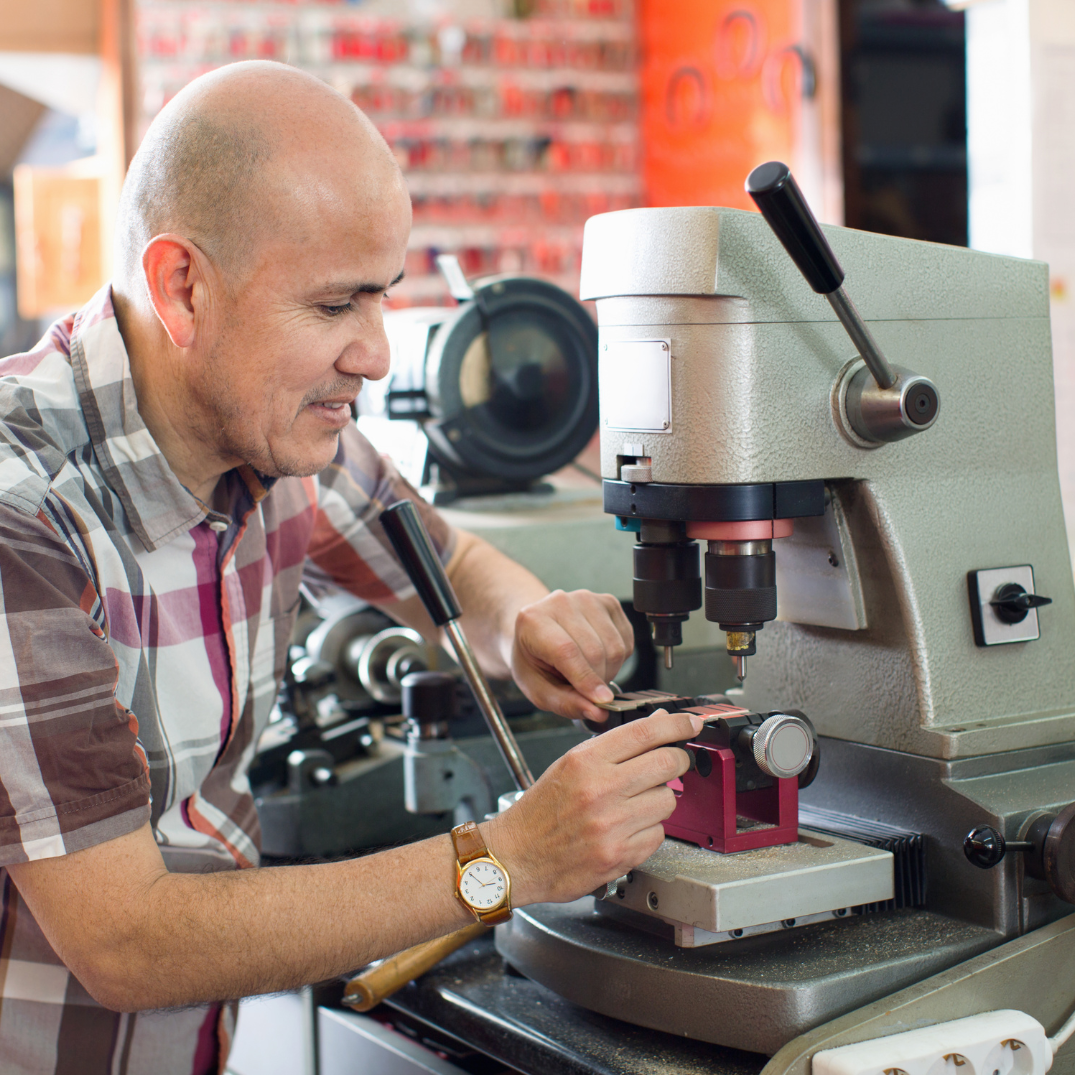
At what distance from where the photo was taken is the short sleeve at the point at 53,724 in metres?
0.78

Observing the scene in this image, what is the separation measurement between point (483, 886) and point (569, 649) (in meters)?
0.29

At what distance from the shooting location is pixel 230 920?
31.7 inches

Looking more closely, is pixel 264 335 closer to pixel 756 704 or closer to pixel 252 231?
pixel 252 231

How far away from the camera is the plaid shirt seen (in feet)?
2.60

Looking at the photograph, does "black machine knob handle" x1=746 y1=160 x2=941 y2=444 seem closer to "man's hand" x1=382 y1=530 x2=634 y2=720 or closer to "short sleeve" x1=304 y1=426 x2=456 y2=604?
"man's hand" x1=382 y1=530 x2=634 y2=720

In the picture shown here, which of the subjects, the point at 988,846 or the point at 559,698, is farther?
the point at 559,698

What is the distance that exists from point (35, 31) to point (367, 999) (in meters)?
2.81

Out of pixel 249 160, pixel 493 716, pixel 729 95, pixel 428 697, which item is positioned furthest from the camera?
pixel 729 95

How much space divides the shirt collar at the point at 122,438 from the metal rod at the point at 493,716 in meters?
0.25

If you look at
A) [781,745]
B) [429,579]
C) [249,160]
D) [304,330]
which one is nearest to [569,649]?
[429,579]

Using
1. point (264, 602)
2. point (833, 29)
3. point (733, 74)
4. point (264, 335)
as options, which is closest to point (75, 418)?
point (264, 335)

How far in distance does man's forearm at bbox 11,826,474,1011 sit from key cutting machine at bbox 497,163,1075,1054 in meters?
0.15

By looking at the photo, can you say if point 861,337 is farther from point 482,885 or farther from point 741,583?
point 482,885

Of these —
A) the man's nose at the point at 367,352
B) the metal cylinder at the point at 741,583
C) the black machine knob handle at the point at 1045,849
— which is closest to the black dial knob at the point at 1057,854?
the black machine knob handle at the point at 1045,849
